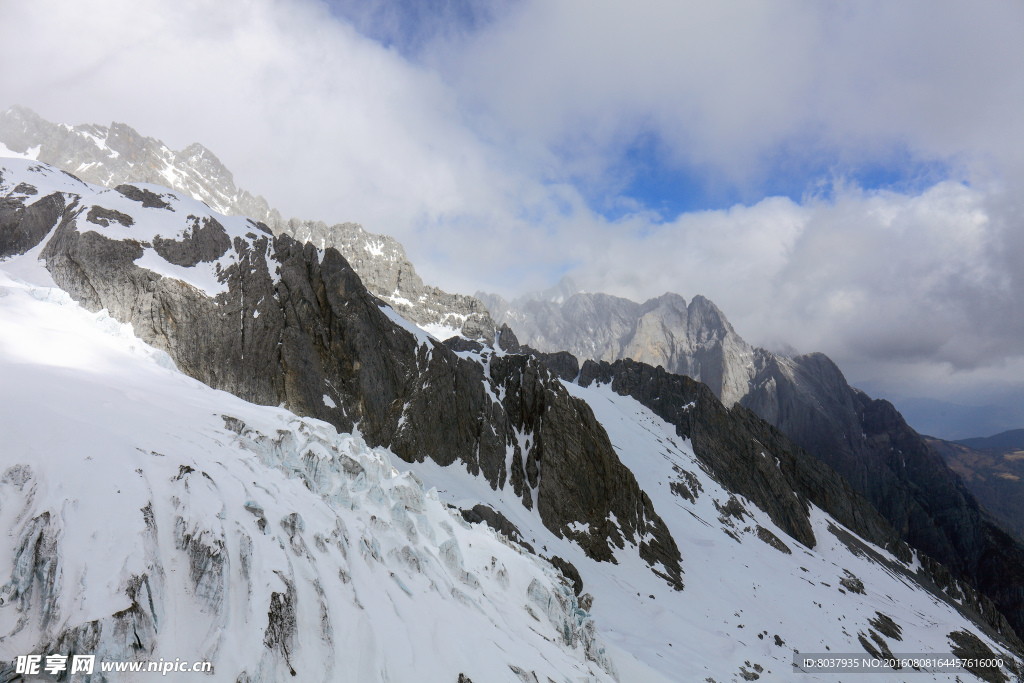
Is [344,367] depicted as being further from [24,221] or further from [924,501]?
[924,501]

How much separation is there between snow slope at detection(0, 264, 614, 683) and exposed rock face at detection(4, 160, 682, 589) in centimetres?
A: 2166

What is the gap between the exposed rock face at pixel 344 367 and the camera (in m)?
46.9

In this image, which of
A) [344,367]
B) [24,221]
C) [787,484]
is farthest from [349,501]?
[787,484]

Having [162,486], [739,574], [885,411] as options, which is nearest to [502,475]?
[739,574]

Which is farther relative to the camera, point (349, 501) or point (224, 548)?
point (349, 501)

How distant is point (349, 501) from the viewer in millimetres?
22094

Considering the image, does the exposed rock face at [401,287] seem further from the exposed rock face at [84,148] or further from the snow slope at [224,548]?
the snow slope at [224,548]

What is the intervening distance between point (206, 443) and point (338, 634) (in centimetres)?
1084

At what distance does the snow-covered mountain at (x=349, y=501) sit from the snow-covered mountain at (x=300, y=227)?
7075 cm

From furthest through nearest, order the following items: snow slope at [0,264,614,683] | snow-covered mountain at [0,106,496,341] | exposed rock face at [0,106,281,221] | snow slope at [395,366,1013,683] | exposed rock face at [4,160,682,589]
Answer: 1. exposed rock face at [0,106,281,221]
2. snow-covered mountain at [0,106,496,341]
3. exposed rock face at [4,160,682,589]
4. snow slope at [395,366,1013,683]
5. snow slope at [0,264,614,683]

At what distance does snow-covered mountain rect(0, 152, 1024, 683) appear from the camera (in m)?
12.1

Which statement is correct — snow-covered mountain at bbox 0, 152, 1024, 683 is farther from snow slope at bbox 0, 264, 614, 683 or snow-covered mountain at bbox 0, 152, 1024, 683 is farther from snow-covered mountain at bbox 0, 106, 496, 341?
snow-covered mountain at bbox 0, 106, 496, 341

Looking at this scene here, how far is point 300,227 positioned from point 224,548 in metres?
196

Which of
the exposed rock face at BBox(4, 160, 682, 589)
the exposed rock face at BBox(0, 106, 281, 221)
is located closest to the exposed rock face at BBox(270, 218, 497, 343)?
the exposed rock face at BBox(0, 106, 281, 221)
